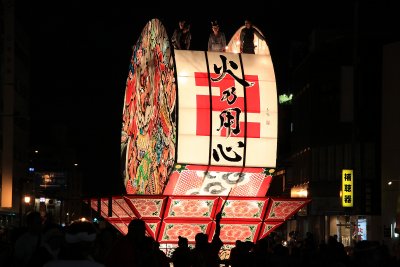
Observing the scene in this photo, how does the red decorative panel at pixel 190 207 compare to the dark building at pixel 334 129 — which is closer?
the red decorative panel at pixel 190 207

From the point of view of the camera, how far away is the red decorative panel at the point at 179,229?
1141 inches

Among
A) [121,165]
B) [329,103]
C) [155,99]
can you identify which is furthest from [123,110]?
[329,103]

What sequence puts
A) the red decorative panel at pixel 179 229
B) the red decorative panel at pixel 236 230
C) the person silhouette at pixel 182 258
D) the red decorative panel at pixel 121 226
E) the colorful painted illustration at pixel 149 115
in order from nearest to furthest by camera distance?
1. the person silhouette at pixel 182 258
2. the red decorative panel at pixel 179 229
3. the colorful painted illustration at pixel 149 115
4. the red decorative panel at pixel 236 230
5. the red decorative panel at pixel 121 226

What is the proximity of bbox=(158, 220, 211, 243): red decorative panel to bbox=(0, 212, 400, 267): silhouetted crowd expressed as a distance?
38.8 feet

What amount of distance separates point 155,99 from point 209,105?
135 inches

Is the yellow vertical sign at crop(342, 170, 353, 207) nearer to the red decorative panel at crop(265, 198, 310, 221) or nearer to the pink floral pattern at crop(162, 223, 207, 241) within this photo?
the red decorative panel at crop(265, 198, 310, 221)

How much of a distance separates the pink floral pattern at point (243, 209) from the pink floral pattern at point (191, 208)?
65cm

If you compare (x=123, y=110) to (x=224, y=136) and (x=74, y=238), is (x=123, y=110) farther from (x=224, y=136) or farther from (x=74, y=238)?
(x=74, y=238)

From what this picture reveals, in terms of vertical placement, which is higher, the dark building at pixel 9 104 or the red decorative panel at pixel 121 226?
the dark building at pixel 9 104

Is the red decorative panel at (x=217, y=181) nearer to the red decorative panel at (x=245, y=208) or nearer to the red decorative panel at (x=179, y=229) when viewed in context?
the red decorative panel at (x=245, y=208)

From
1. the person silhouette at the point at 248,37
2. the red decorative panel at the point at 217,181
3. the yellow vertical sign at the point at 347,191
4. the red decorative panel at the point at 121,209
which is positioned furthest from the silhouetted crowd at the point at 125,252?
the yellow vertical sign at the point at 347,191

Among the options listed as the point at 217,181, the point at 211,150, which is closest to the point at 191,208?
the point at 217,181

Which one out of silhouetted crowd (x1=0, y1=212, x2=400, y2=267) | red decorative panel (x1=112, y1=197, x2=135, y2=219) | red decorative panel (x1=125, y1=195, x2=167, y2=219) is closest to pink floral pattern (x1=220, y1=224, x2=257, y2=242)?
red decorative panel (x1=125, y1=195, x2=167, y2=219)

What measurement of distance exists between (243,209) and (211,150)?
8.09ft
